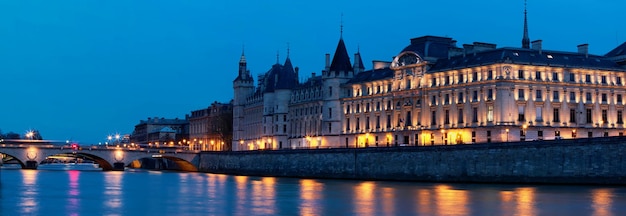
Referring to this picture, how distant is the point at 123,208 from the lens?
4694 cm

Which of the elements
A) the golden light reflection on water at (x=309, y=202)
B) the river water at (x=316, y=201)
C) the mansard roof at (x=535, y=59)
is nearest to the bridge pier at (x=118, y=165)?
the mansard roof at (x=535, y=59)

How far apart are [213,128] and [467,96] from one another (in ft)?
234

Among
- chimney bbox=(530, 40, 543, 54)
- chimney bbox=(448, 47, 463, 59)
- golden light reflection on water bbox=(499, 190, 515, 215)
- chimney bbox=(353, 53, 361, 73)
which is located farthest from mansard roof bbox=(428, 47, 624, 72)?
golden light reflection on water bbox=(499, 190, 515, 215)

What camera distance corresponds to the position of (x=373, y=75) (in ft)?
371

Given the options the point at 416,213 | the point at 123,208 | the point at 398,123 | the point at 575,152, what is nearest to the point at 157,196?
the point at 123,208

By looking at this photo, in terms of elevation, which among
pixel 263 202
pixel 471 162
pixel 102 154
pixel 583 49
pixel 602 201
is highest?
→ pixel 583 49

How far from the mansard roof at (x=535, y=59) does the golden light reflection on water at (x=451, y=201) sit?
29.6 m

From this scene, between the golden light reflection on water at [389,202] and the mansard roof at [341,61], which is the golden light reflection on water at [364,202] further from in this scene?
the mansard roof at [341,61]

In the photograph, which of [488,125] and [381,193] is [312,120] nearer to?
[488,125]

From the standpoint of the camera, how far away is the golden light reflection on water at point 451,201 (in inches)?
1744

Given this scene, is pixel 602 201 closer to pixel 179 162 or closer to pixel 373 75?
pixel 373 75

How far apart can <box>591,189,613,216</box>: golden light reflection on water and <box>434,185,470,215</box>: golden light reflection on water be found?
573 cm

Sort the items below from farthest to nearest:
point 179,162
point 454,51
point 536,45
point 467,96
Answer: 1. point 179,162
2. point 454,51
3. point 536,45
4. point 467,96

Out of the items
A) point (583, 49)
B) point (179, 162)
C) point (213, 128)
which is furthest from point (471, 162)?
point (213, 128)
